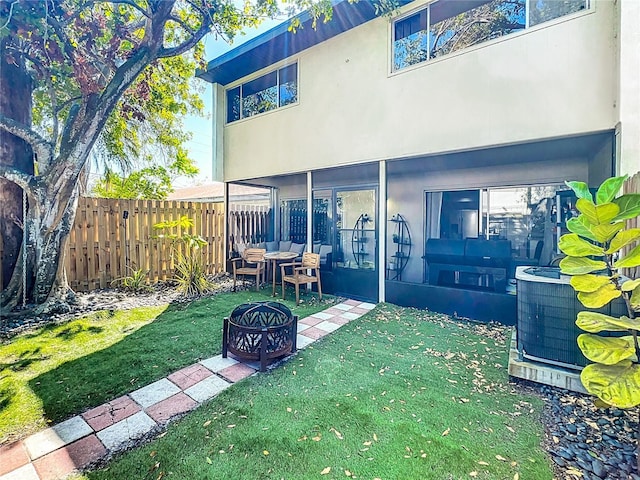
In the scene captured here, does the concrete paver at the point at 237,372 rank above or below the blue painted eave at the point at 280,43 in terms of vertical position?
below

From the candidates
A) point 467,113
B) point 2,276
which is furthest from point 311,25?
point 2,276

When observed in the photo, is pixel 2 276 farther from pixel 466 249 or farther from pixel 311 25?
pixel 466 249

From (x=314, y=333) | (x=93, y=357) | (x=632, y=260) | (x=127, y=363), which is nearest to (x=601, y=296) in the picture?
(x=632, y=260)

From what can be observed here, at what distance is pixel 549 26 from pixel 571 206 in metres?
3.07

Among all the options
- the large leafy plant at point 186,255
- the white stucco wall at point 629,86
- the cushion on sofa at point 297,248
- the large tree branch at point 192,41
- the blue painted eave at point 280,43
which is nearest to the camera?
the white stucco wall at point 629,86

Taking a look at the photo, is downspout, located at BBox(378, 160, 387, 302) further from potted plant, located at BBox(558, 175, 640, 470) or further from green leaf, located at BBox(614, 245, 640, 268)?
green leaf, located at BBox(614, 245, 640, 268)

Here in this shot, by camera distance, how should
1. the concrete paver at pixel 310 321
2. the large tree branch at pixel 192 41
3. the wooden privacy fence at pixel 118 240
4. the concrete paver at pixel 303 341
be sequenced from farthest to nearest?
1. the wooden privacy fence at pixel 118 240
2. the large tree branch at pixel 192 41
3. the concrete paver at pixel 310 321
4. the concrete paver at pixel 303 341

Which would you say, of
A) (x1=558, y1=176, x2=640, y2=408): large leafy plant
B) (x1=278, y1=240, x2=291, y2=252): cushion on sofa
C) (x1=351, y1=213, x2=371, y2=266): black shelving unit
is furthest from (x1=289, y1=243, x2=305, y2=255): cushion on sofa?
(x1=558, y1=176, x2=640, y2=408): large leafy plant

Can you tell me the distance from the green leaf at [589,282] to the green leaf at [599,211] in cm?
38

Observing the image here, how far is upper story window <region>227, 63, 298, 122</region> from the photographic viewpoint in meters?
7.44

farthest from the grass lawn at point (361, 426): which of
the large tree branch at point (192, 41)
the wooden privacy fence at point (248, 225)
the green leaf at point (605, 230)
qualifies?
the wooden privacy fence at point (248, 225)

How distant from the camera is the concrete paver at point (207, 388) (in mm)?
2937

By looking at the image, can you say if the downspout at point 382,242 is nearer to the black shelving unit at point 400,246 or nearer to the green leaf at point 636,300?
the black shelving unit at point 400,246

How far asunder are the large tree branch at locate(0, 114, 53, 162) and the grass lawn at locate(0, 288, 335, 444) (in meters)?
2.84
